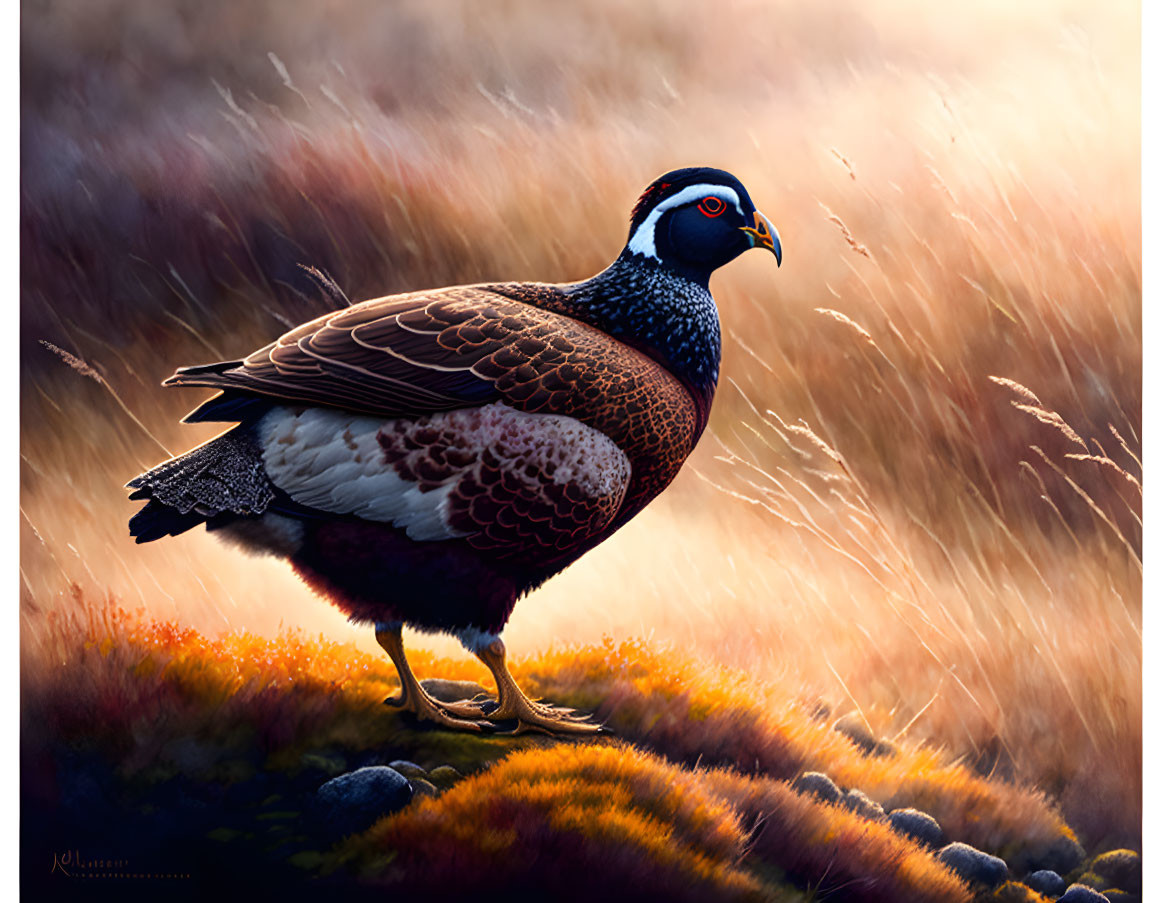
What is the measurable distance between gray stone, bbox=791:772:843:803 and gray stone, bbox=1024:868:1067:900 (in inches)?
30.8

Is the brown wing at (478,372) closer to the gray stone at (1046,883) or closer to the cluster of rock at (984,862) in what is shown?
the cluster of rock at (984,862)

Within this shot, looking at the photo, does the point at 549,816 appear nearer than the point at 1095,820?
Yes

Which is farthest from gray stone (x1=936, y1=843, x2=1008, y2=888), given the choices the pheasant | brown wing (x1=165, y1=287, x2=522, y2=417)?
brown wing (x1=165, y1=287, x2=522, y2=417)

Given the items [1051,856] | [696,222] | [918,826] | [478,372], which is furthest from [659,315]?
[1051,856]

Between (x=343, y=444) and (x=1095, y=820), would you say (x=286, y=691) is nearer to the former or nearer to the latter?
(x=343, y=444)

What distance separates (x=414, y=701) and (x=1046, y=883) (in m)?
2.35

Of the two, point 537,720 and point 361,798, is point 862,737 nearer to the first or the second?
point 537,720

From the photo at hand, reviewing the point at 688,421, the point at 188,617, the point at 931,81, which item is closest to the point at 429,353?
the point at 688,421

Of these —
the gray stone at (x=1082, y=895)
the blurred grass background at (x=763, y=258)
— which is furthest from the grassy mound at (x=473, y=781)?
the blurred grass background at (x=763, y=258)

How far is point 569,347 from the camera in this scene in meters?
3.19

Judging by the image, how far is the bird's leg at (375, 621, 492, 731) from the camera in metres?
3.38

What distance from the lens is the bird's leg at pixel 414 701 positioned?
3385 mm

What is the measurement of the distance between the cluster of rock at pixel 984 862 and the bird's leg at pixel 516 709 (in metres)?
0.82

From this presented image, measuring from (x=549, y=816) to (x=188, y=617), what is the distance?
1.49 meters
